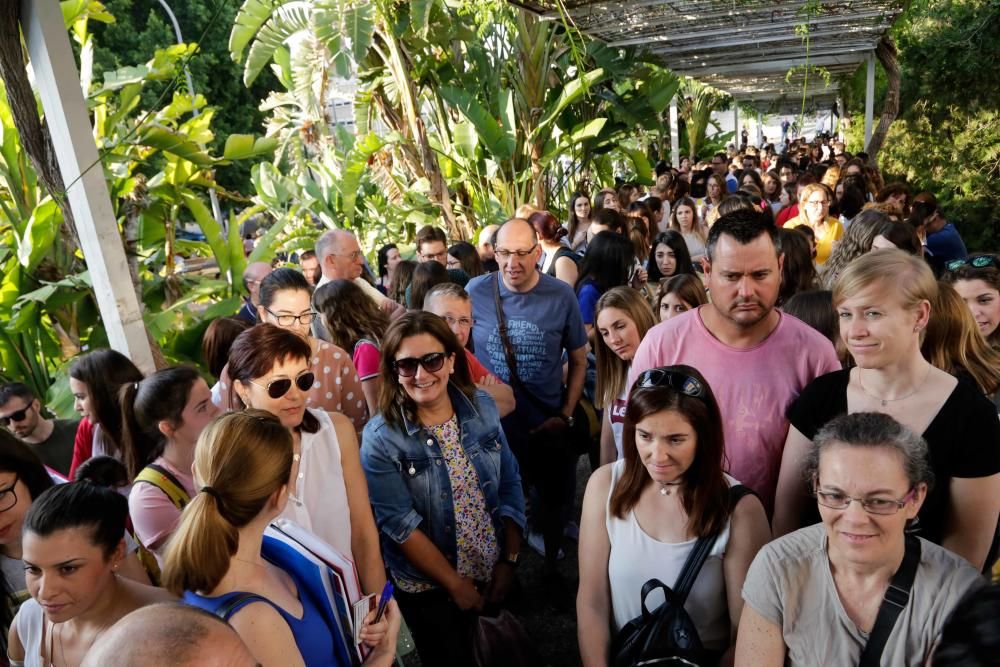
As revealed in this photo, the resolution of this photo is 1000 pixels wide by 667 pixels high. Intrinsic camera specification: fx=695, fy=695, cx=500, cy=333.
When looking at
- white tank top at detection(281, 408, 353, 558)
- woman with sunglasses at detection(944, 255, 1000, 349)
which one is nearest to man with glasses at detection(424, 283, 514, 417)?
white tank top at detection(281, 408, 353, 558)

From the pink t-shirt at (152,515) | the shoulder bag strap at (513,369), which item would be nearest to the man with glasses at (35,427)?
the pink t-shirt at (152,515)

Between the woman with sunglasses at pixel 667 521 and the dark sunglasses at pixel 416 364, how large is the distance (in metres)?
0.79

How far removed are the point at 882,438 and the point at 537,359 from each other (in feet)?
7.79

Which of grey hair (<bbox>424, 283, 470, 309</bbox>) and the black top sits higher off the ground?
grey hair (<bbox>424, 283, 470, 309</bbox>)

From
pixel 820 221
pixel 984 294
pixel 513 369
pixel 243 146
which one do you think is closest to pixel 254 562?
pixel 513 369

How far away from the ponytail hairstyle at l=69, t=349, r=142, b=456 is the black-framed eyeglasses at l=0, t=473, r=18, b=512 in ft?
1.93

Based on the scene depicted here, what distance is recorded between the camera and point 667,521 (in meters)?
2.15

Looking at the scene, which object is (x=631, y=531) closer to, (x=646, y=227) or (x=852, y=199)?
(x=646, y=227)

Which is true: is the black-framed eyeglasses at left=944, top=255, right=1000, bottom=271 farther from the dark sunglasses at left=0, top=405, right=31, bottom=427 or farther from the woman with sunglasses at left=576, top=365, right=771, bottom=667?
the dark sunglasses at left=0, top=405, right=31, bottom=427

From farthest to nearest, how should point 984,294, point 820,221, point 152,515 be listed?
1. point 820,221
2. point 984,294
3. point 152,515

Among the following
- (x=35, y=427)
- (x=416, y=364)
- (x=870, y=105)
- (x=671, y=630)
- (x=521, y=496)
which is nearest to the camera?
(x=671, y=630)

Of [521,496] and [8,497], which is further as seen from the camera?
[521,496]

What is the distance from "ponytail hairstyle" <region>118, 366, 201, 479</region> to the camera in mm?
2561

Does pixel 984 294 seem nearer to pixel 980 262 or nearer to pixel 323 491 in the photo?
pixel 980 262
